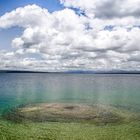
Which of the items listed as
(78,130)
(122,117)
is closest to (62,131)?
(78,130)

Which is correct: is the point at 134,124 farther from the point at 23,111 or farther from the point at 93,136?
the point at 23,111

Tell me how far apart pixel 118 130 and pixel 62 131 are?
20.8ft

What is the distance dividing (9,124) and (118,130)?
42.9 ft

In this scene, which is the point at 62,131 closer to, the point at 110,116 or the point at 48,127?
the point at 48,127

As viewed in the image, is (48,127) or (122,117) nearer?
(48,127)

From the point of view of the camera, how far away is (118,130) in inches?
1221

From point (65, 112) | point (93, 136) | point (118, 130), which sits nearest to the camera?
point (93, 136)

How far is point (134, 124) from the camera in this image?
34562 millimetres

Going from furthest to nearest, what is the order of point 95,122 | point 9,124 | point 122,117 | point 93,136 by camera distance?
point 122,117
point 95,122
point 9,124
point 93,136

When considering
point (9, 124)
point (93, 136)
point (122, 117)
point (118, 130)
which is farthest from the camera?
point (122, 117)

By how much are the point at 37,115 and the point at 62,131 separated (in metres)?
10.3

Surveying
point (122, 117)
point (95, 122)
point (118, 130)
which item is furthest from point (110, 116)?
point (118, 130)

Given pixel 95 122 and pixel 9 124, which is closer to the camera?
pixel 9 124

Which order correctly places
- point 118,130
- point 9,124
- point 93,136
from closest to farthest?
1. point 93,136
2. point 118,130
3. point 9,124
